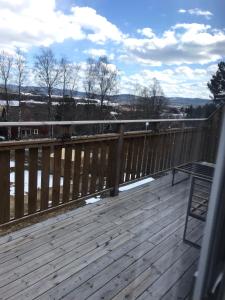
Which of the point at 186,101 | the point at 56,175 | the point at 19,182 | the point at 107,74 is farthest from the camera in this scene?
the point at 107,74

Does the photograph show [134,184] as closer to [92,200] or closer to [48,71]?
[92,200]

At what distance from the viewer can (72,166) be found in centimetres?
291

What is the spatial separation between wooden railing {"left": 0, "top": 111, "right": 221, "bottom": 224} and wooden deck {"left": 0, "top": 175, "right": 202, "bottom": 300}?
193 mm

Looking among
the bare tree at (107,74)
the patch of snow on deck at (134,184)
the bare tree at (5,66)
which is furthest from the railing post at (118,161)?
the bare tree at (5,66)

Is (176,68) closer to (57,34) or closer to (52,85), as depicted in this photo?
(57,34)

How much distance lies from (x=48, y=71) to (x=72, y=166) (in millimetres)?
20740

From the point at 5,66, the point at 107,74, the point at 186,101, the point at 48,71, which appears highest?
the point at 5,66

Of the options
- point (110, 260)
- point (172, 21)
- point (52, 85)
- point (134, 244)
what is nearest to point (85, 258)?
point (110, 260)

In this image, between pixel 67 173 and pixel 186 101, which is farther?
pixel 67 173

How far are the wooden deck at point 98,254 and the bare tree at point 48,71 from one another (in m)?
14.8

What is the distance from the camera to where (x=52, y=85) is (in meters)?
22.6

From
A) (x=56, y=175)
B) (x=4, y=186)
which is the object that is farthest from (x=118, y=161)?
(x=4, y=186)

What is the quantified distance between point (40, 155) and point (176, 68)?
1755 millimetres

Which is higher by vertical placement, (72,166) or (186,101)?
(186,101)
